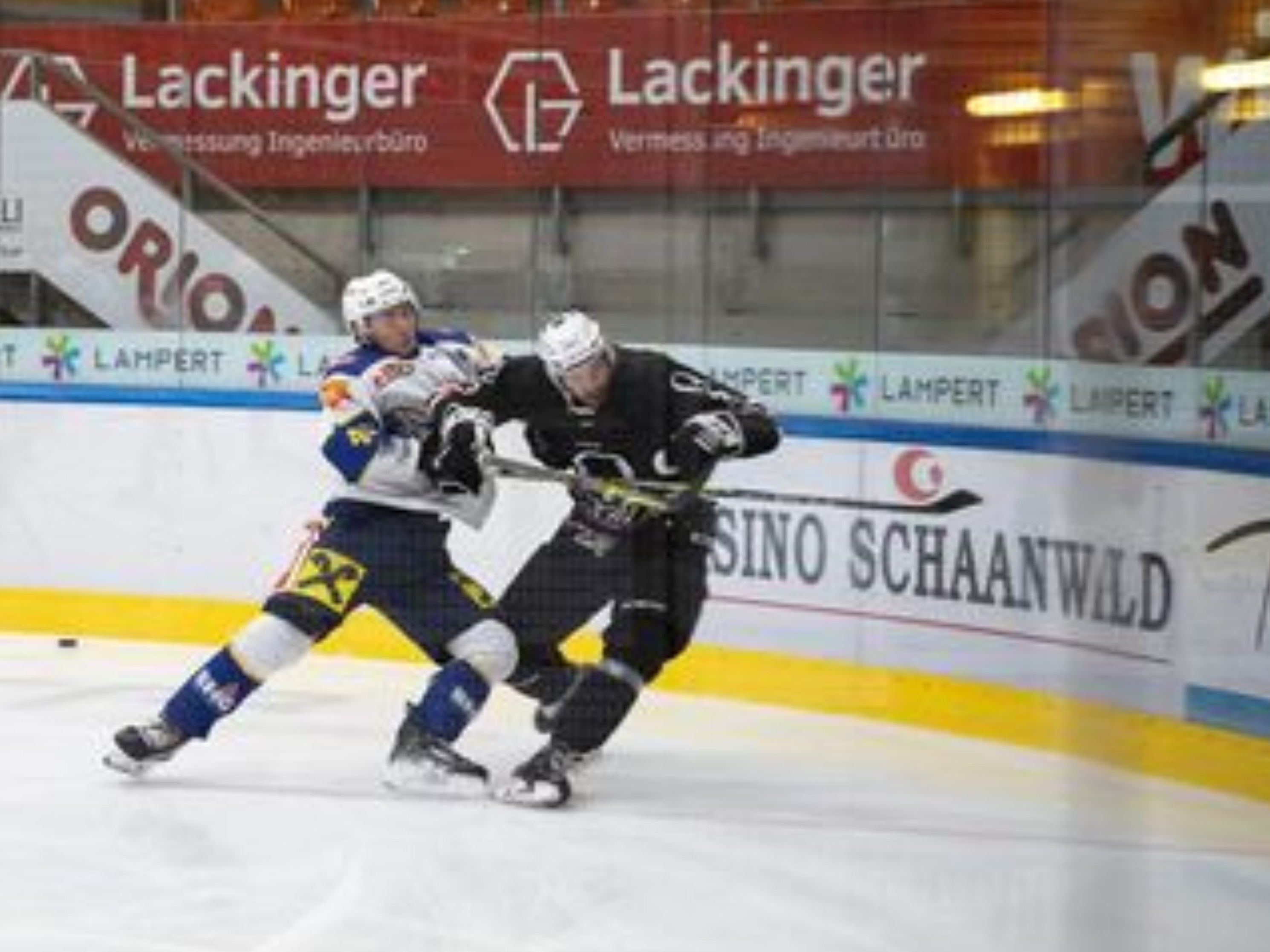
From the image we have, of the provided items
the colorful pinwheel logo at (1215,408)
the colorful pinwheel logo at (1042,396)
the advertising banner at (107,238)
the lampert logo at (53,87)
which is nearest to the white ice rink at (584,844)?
the colorful pinwheel logo at (1042,396)

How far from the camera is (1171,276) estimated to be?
1.37m

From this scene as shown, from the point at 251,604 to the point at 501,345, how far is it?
0.80 metres

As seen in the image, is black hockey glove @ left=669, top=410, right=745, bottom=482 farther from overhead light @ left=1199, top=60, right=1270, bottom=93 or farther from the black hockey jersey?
overhead light @ left=1199, top=60, right=1270, bottom=93

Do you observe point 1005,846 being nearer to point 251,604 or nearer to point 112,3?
point 251,604

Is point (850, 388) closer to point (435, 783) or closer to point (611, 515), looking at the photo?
point (611, 515)

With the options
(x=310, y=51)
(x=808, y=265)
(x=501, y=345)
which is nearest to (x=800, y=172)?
(x=808, y=265)

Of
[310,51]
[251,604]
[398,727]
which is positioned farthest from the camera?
[310,51]

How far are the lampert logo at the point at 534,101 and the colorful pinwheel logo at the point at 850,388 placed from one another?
862mm

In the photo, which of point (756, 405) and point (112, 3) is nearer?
point (756, 405)

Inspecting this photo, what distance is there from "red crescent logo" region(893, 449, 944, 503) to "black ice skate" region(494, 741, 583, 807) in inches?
40.1

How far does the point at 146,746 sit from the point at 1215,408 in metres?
1.55

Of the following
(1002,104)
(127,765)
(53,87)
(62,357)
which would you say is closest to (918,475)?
(1002,104)

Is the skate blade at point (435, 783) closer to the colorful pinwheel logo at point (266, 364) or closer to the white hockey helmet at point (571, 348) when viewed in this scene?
the white hockey helmet at point (571, 348)

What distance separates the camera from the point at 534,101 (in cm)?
467
